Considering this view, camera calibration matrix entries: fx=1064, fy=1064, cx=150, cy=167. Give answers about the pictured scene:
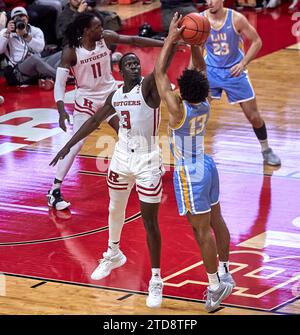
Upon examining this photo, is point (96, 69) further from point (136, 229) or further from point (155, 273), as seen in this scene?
point (155, 273)

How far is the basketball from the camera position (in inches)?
294

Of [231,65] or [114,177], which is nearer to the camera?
[114,177]

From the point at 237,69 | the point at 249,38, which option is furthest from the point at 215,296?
the point at 249,38

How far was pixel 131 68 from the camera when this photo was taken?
8039mm

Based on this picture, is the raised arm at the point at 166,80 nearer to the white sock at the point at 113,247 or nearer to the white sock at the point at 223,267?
the white sock at the point at 223,267

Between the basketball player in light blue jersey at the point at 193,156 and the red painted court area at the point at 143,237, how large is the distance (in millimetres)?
418

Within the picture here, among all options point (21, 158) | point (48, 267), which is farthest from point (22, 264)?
point (21, 158)

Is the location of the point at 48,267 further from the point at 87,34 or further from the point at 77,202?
the point at 87,34

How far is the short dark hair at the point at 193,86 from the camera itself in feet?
24.1

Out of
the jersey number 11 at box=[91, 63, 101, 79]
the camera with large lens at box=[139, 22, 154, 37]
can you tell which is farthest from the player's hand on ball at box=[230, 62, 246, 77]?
the camera with large lens at box=[139, 22, 154, 37]

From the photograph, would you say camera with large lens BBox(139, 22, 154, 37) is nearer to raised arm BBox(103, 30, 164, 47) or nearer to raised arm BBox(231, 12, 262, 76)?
raised arm BBox(231, 12, 262, 76)

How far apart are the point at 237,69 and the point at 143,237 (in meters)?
2.51

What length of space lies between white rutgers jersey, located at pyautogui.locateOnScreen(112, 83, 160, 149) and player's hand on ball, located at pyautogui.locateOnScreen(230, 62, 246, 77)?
2.96 metres

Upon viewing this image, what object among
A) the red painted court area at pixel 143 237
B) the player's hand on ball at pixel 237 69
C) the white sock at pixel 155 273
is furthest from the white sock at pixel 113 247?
the player's hand on ball at pixel 237 69
